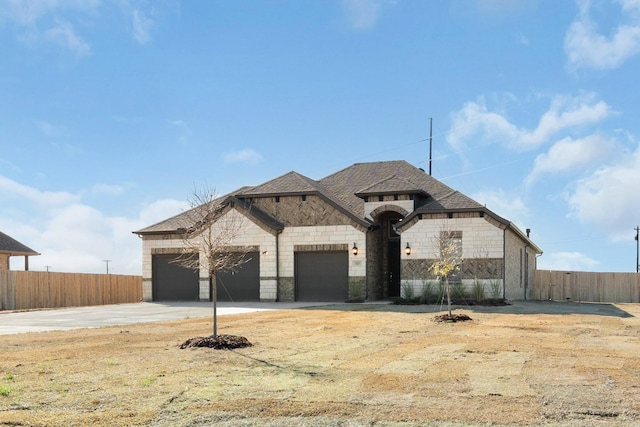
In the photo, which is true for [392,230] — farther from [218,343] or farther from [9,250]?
[9,250]

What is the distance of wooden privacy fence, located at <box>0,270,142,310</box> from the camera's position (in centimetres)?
3011

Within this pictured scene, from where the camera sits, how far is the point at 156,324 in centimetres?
1820

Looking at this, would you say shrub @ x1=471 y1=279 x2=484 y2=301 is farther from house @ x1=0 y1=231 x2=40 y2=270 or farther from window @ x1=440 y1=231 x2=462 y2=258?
house @ x1=0 y1=231 x2=40 y2=270

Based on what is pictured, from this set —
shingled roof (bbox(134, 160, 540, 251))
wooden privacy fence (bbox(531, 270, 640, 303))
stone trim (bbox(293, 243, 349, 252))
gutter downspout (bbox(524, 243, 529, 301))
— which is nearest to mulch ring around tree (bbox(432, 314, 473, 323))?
shingled roof (bbox(134, 160, 540, 251))

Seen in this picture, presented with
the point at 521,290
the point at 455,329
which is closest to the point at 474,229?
the point at 521,290

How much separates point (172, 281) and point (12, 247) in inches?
523

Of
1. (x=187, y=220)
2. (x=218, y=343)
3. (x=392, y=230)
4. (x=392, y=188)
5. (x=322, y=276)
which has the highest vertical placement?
(x=392, y=188)

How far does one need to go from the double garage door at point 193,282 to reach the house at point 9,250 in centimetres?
1166

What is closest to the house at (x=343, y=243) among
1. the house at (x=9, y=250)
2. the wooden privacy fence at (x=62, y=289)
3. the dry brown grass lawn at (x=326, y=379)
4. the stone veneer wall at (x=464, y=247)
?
the stone veneer wall at (x=464, y=247)

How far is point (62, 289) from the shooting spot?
108 ft

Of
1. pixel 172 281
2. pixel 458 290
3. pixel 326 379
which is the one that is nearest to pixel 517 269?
pixel 458 290

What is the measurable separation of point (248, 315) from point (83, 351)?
957 centimetres

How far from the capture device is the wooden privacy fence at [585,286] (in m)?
36.7

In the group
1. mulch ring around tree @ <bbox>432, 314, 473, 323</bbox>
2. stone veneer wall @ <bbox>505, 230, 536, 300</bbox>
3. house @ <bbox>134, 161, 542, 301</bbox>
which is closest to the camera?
mulch ring around tree @ <bbox>432, 314, 473, 323</bbox>
